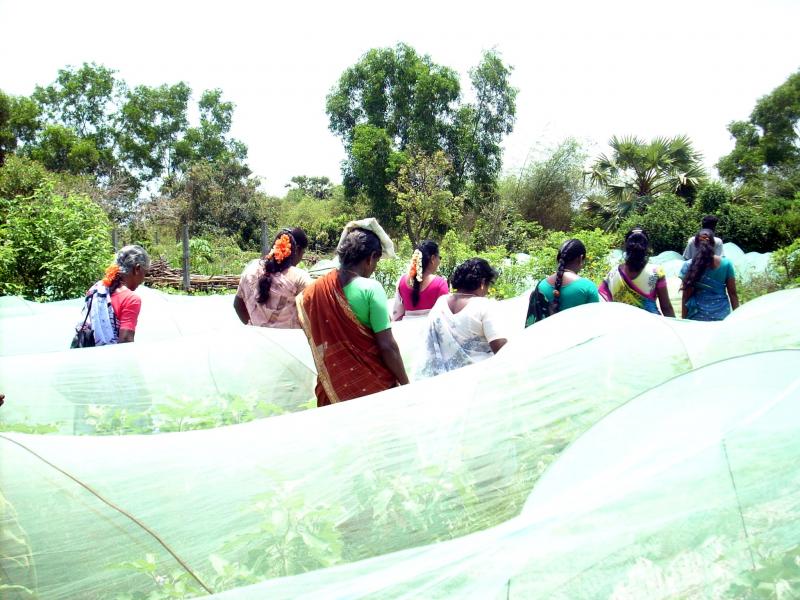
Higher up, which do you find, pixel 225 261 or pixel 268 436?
pixel 225 261

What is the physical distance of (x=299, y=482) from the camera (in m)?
2.07

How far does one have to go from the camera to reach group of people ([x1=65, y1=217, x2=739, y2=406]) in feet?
9.97

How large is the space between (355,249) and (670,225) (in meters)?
14.0

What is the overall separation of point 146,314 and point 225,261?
13134 millimetres

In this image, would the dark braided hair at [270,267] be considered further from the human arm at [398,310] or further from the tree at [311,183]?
the tree at [311,183]

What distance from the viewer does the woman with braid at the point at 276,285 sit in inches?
159

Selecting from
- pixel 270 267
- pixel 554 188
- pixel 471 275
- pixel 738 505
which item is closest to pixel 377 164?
pixel 554 188

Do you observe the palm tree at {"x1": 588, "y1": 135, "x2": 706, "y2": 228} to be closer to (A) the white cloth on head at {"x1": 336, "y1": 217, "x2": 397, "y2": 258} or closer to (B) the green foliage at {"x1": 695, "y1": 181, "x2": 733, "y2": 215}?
(B) the green foliage at {"x1": 695, "y1": 181, "x2": 733, "y2": 215}

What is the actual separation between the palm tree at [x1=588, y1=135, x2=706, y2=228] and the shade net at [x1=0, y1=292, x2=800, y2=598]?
2048cm

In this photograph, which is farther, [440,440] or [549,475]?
[440,440]

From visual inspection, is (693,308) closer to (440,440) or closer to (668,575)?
(440,440)

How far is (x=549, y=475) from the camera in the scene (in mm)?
1938

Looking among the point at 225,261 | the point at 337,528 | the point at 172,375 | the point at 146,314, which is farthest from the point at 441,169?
the point at 337,528

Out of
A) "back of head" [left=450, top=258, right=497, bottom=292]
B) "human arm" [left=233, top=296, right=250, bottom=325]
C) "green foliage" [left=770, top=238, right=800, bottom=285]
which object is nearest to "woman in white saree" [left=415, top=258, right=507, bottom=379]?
"back of head" [left=450, top=258, right=497, bottom=292]
